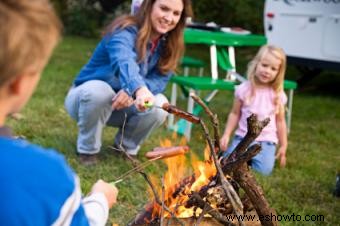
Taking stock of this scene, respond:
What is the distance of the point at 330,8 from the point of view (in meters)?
7.70

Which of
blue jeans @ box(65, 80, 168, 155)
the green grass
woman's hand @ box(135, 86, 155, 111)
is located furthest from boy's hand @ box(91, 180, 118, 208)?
blue jeans @ box(65, 80, 168, 155)

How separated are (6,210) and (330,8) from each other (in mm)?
7150

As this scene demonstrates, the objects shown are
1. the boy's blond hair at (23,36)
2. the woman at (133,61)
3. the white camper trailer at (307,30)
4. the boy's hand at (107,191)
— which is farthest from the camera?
the white camper trailer at (307,30)

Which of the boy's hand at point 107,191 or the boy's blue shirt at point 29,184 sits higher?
the boy's blue shirt at point 29,184

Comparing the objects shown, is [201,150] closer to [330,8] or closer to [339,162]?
[339,162]

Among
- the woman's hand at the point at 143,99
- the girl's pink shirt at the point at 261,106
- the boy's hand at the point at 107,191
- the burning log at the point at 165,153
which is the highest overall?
the boy's hand at the point at 107,191

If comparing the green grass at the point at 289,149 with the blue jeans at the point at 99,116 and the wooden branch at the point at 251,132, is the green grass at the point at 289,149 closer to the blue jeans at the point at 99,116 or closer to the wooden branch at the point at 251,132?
the blue jeans at the point at 99,116

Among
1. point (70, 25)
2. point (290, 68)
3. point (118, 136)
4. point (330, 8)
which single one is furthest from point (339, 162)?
point (70, 25)

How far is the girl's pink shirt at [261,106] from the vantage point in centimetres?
457

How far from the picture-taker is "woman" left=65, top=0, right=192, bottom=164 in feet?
12.4

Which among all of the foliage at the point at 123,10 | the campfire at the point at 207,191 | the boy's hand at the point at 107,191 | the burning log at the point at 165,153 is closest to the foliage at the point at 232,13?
the foliage at the point at 123,10

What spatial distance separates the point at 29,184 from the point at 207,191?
4.52 feet

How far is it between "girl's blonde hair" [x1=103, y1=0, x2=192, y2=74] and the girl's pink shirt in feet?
2.55

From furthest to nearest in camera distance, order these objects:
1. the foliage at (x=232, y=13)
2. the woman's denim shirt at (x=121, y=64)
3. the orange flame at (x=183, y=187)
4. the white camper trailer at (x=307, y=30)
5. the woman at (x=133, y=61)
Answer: the foliage at (x=232, y=13), the white camper trailer at (x=307, y=30), the woman at (x=133, y=61), the woman's denim shirt at (x=121, y=64), the orange flame at (x=183, y=187)
